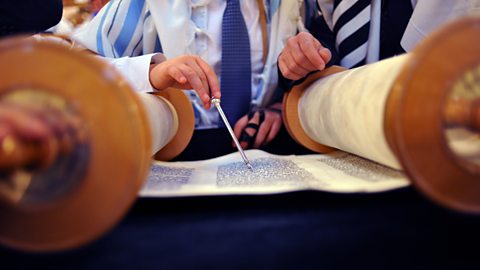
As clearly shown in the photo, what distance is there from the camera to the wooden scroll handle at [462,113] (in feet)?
0.79

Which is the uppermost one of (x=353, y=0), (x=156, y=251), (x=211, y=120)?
(x=353, y=0)

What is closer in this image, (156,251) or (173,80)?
(156,251)

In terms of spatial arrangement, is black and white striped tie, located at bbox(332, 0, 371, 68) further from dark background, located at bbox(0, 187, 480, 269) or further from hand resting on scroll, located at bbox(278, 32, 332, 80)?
dark background, located at bbox(0, 187, 480, 269)

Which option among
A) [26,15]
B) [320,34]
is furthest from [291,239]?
[320,34]

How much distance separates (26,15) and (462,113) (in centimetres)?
48

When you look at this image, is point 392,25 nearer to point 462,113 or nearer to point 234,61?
point 234,61

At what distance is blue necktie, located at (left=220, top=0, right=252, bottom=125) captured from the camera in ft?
2.31

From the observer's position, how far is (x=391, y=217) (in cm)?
28

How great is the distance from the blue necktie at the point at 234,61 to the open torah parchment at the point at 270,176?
0.14m

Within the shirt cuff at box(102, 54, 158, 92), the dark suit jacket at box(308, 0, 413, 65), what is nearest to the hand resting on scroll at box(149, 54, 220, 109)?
the shirt cuff at box(102, 54, 158, 92)

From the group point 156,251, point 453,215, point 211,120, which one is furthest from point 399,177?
point 211,120

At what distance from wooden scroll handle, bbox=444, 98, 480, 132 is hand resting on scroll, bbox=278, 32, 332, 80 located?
10.0 inches

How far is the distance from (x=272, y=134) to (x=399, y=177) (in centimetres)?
35

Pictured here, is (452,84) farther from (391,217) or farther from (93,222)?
(93,222)
